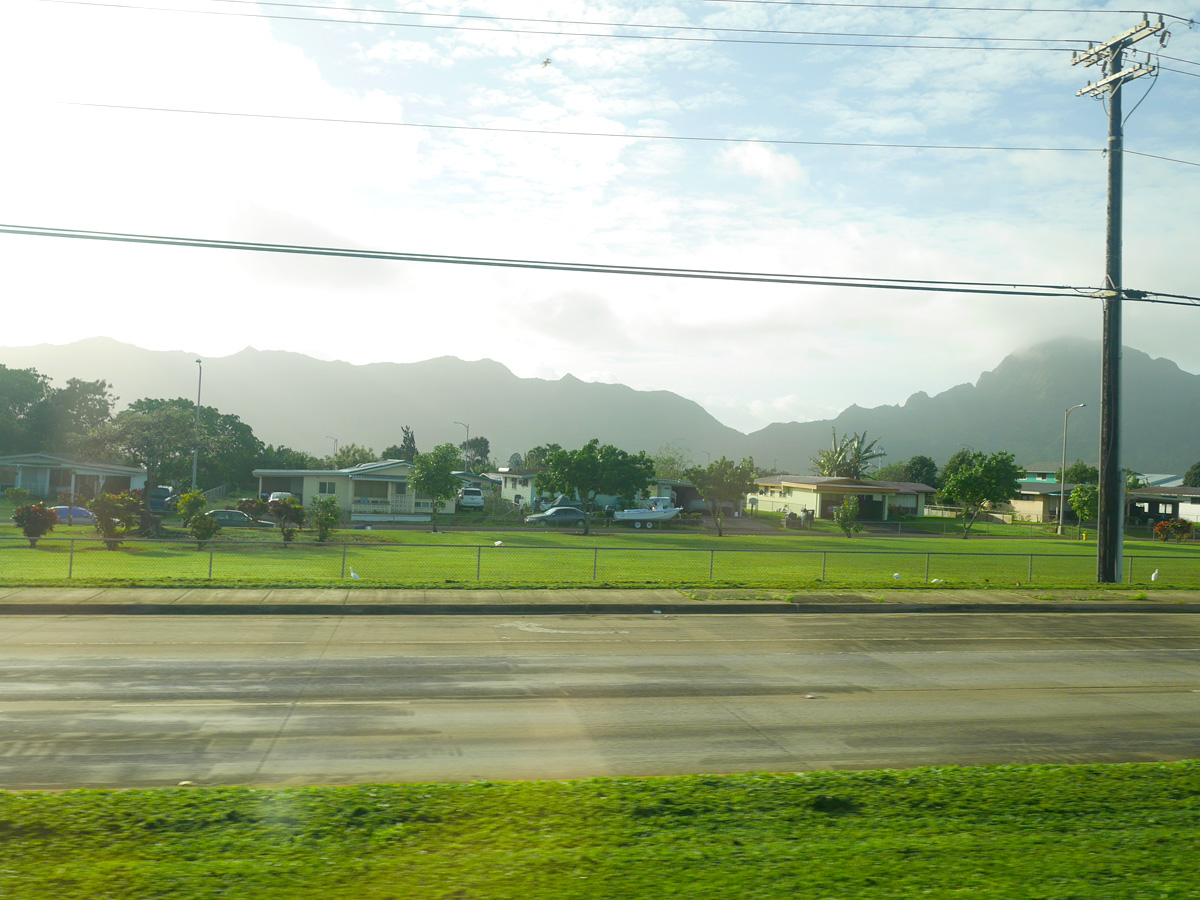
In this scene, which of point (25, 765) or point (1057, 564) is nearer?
point (25, 765)

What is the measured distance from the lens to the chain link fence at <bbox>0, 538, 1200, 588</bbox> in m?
23.2

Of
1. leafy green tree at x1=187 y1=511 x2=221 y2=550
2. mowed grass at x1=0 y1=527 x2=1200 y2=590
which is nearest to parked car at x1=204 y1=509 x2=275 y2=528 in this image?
mowed grass at x1=0 y1=527 x2=1200 y2=590

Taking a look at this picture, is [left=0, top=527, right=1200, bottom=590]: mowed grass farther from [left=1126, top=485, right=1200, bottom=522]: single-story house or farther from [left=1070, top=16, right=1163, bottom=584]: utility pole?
[left=1126, top=485, right=1200, bottom=522]: single-story house

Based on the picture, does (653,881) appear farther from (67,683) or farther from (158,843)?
(67,683)

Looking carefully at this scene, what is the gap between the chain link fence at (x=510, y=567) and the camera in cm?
2322

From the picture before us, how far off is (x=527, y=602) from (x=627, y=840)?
1417 cm

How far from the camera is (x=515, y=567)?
28797 mm

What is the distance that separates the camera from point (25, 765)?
784 centimetres

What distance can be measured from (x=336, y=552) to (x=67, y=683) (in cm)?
2399

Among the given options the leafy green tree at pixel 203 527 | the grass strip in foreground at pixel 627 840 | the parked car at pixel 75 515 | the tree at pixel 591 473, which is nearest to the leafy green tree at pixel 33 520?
the leafy green tree at pixel 203 527

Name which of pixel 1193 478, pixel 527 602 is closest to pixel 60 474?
pixel 527 602

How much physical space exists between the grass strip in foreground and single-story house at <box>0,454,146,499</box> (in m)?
66.5

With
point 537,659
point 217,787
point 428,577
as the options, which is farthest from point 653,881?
point 428,577

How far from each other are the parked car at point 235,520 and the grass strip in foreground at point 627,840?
4275cm
